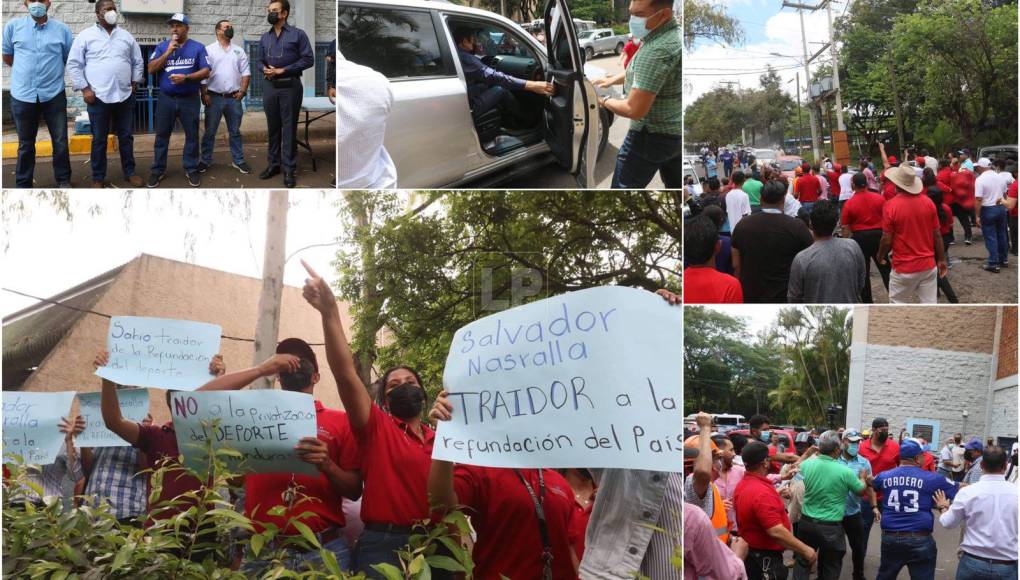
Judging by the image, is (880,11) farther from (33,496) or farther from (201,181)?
(33,496)

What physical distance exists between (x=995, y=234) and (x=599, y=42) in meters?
2.08

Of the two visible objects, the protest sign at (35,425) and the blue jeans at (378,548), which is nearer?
the blue jeans at (378,548)

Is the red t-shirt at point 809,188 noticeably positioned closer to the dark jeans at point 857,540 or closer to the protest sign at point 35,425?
the dark jeans at point 857,540

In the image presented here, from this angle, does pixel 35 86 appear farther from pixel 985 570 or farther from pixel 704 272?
pixel 985 570

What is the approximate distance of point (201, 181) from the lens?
4.89 metres

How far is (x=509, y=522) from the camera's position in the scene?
372 cm

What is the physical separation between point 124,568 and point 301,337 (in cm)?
151

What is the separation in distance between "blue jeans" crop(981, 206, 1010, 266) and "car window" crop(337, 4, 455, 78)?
256 centimetres

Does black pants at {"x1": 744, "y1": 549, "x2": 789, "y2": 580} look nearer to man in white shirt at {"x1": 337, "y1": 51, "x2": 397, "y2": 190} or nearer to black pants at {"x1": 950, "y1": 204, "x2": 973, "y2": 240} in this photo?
black pants at {"x1": 950, "y1": 204, "x2": 973, "y2": 240}

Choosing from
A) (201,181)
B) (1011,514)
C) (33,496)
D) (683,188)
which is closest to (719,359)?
(683,188)

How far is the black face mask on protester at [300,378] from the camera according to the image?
454 centimetres

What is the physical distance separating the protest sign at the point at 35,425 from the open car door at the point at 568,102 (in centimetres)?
268

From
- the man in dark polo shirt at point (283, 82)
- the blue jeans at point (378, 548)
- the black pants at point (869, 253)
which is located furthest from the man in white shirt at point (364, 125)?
the black pants at point (869, 253)

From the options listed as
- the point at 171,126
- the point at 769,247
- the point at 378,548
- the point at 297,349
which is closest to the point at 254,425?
the point at 297,349
